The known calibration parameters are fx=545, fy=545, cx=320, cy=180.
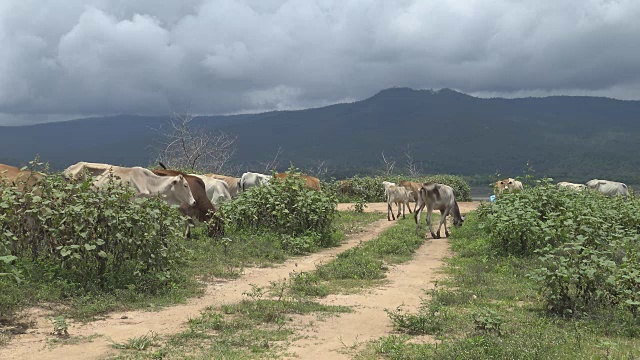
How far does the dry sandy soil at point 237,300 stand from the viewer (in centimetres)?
641

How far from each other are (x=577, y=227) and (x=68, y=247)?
28.3 feet

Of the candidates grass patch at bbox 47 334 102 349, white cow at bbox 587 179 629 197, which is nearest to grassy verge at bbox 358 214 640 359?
grass patch at bbox 47 334 102 349

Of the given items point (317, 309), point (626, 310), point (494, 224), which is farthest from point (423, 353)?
point (494, 224)

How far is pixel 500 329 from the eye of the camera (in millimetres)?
6863

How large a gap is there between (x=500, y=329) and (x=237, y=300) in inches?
162

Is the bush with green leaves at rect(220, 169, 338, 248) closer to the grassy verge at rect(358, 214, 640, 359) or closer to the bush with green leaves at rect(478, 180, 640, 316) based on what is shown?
the bush with green leaves at rect(478, 180, 640, 316)

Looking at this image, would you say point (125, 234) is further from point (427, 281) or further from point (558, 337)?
point (558, 337)

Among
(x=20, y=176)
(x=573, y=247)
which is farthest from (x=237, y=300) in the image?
A: (x=20, y=176)

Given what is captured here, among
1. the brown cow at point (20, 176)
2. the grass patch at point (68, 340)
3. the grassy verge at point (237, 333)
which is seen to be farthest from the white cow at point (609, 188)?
the grass patch at point (68, 340)

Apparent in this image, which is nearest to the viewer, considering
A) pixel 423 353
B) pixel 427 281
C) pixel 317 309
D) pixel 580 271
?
pixel 423 353

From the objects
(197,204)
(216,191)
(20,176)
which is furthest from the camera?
(216,191)

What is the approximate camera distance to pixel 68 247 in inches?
336

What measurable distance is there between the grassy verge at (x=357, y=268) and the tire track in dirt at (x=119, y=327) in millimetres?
837

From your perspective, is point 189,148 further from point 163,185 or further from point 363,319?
point 363,319
